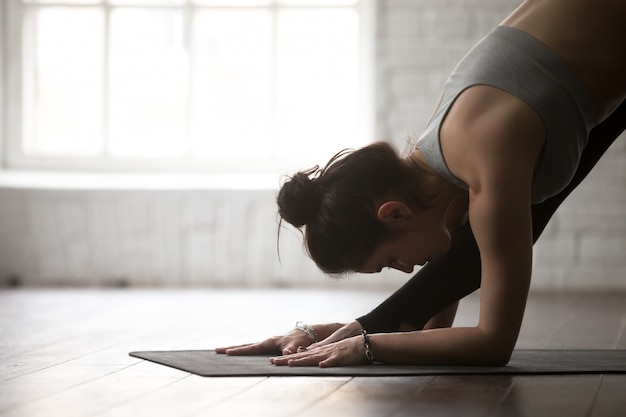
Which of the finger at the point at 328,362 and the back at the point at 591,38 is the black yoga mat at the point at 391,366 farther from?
the back at the point at 591,38

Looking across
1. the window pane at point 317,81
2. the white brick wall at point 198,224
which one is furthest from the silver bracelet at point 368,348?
the window pane at point 317,81

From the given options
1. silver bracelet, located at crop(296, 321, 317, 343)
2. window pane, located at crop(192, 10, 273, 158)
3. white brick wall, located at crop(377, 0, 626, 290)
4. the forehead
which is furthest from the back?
window pane, located at crop(192, 10, 273, 158)

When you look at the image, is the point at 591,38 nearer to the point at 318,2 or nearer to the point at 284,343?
the point at 284,343

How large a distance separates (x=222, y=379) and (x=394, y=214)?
1.76 ft

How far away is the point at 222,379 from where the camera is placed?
7.61 feet

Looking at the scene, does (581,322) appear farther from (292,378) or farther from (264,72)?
(264,72)

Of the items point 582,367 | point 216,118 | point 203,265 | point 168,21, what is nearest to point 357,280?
point 203,265

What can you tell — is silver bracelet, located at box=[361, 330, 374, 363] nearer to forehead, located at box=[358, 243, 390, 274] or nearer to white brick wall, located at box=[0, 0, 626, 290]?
forehead, located at box=[358, 243, 390, 274]

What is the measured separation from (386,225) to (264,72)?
3.80 meters

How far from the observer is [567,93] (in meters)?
2.29

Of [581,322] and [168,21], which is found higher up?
[168,21]

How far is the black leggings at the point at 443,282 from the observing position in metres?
2.67

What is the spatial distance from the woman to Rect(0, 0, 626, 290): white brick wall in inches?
120

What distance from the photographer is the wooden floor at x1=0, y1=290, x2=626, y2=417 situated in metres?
1.99
